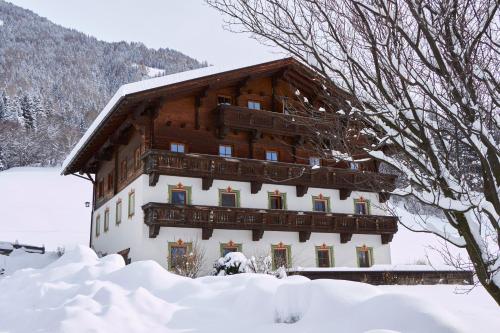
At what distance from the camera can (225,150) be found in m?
23.7

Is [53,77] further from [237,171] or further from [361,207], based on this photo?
[237,171]

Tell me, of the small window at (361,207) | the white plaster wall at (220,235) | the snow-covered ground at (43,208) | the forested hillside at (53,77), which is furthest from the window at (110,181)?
the forested hillside at (53,77)

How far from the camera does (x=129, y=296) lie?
27.8 feet

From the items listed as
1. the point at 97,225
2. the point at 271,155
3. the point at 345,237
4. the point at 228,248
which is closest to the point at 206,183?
the point at 228,248

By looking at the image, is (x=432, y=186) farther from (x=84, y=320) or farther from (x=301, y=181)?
(x=301, y=181)

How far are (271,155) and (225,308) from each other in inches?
661

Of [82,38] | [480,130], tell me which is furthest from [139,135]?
[82,38]

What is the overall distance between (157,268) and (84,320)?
10.4ft

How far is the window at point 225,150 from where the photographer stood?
23625 millimetres

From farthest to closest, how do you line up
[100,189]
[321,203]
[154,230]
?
[100,189], [321,203], [154,230]

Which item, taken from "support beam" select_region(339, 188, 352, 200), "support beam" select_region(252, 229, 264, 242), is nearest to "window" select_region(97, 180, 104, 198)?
"support beam" select_region(252, 229, 264, 242)

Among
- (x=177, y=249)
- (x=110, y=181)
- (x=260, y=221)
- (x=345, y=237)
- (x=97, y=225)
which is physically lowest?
(x=177, y=249)

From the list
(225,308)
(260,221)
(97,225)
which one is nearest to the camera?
(225,308)

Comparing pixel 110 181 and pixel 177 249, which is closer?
pixel 177 249
